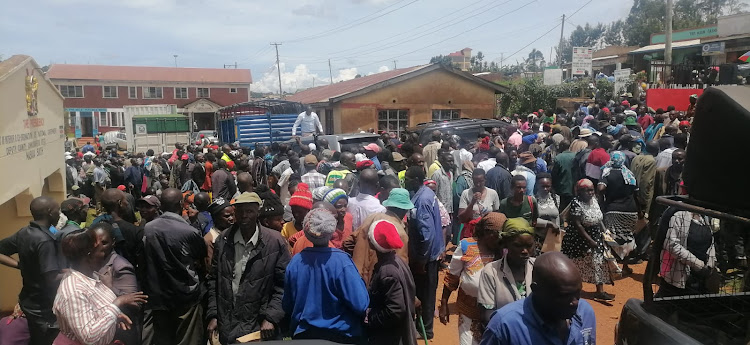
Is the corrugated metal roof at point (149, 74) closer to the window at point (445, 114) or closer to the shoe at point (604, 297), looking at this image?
the window at point (445, 114)

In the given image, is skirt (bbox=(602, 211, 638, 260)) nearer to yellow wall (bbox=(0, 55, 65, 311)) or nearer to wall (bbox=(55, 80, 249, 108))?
yellow wall (bbox=(0, 55, 65, 311))

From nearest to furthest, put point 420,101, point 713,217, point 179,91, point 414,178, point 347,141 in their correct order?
point 713,217 < point 414,178 < point 347,141 < point 420,101 < point 179,91

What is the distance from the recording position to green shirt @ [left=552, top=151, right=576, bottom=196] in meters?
8.52

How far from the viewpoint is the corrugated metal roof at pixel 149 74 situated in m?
50.8

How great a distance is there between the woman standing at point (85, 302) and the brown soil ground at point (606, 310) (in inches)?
133

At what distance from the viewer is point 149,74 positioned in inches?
2115

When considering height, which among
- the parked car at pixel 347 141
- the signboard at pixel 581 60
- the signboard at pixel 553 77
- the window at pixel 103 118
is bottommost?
the parked car at pixel 347 141

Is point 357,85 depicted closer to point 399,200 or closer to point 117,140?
point 399,200

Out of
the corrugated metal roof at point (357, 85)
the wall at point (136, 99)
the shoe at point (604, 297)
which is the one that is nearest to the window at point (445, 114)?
the corrugated metal roof at point (357, 85)

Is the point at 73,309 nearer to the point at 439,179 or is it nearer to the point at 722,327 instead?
the point at 722,327

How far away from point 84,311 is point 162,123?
30987mm

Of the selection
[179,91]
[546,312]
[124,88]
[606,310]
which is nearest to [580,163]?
[606,310]

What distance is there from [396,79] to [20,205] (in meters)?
17.2

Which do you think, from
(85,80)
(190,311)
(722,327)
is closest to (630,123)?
(722,327)
